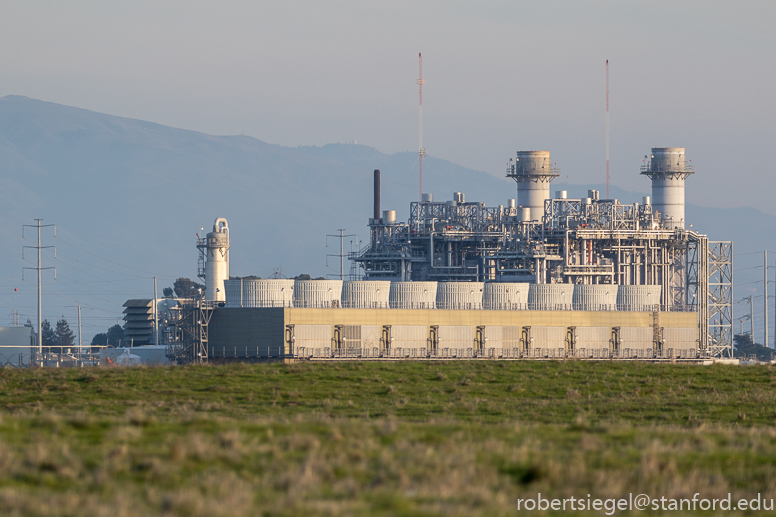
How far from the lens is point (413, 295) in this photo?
123625 mm

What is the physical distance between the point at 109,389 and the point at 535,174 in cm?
11172

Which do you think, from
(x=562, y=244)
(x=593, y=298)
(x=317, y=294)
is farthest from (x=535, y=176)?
(x=317, y=294)

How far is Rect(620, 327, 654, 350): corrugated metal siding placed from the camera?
126 metres

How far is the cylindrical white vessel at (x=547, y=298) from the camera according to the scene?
412ft

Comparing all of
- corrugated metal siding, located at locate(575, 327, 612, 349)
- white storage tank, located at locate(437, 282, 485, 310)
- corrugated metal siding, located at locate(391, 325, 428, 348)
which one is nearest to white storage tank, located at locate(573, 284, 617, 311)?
corrugated metal siding, located at locate(575, 327, 612, 349)

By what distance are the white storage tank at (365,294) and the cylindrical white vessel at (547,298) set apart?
1659 cm

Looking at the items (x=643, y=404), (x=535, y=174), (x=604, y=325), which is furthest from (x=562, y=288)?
(x=643, y=404)

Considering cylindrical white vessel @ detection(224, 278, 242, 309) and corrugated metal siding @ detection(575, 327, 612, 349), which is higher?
cylindrical white vessel @ detection(224, 278, 242, 309)

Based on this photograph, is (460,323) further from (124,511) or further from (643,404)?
(124,511)

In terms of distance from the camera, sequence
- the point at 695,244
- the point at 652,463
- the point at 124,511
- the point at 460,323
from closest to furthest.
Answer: the point at 124,511 < the point at 652,463 < the point at 460,323 < the point at 695,244

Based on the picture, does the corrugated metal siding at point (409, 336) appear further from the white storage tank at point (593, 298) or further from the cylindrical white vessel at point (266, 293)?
the white storage tank at point (593, 298)

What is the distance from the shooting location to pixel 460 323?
121625mm

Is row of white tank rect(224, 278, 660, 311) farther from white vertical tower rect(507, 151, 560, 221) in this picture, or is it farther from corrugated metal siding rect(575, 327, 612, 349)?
white vertical tower rect(507, 151, 560, 221)

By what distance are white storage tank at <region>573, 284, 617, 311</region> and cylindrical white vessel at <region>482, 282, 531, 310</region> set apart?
647cm
